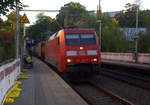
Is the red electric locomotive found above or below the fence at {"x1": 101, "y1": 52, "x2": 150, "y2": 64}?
above

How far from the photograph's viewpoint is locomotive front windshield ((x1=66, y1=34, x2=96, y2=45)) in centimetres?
1462

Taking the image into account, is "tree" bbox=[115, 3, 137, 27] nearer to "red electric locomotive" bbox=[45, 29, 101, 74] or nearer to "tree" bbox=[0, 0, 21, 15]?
"red electric locomotive" bbox=[45, 29, 101, 74]

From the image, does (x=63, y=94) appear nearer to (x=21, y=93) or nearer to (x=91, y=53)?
(x=21, y=93)

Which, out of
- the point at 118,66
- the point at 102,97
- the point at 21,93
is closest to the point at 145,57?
the point at 118,66

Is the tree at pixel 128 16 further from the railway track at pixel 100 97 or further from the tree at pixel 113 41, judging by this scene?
the railway track at pixel 100 97

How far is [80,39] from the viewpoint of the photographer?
14.8 meters

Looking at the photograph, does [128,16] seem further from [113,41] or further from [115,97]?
[115,97]

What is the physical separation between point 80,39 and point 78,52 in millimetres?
992

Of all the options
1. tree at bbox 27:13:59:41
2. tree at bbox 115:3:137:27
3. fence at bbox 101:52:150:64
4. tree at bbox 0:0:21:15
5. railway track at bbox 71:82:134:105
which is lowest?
railway track at bbox 71:82:134:105

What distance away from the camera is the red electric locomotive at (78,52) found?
13883 mm

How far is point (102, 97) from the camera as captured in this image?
10.8m

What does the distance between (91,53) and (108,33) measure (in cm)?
3336

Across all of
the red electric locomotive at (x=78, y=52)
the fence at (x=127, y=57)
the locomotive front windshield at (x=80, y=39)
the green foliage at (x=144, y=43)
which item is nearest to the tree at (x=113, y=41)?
the fence at (x=127, y=57)

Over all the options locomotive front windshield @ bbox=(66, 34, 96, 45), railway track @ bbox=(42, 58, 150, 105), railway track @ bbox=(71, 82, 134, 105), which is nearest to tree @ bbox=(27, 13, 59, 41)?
locomotive front windshield @ bbox=(66, 34, 96, 45)
